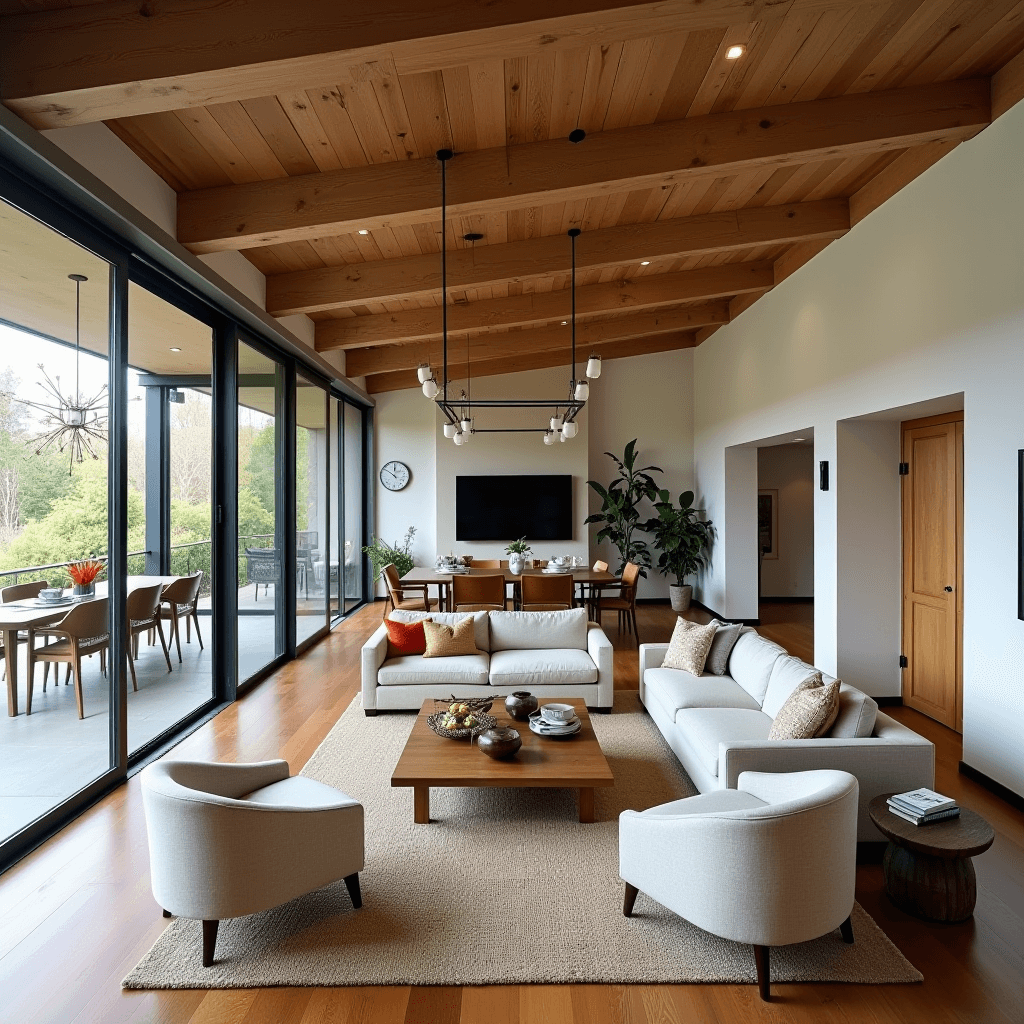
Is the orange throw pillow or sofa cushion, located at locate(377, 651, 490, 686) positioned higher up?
the orange throw pillow

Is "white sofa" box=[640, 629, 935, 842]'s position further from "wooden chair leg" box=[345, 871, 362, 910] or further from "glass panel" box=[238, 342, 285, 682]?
"glass panel" box=[238, 342, 285, 682]

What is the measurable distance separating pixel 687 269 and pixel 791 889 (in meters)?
5.99

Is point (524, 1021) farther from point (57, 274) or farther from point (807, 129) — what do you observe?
point (807, 129)

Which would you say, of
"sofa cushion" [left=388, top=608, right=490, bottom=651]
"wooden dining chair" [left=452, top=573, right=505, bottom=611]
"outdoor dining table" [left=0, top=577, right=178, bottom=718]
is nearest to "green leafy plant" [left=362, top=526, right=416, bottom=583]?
"wooden dining chair" [left=452, top=573, right=505, bottom=611]

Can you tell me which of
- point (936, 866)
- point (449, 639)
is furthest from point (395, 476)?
point (936, 866)

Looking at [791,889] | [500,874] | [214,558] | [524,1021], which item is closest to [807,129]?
[791,889]

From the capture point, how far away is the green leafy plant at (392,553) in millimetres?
9523

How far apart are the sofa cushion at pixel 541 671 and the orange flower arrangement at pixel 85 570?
244cm

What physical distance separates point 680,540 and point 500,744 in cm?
632

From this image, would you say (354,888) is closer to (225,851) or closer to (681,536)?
(225,851)

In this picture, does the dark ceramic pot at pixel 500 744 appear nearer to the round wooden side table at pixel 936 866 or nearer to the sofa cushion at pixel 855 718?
the sofa cushion at pixel 855 718

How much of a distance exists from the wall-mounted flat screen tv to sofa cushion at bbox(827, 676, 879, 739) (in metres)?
6.68

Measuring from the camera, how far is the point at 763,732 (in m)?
3.40

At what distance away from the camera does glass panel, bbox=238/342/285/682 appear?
5.47 metres
